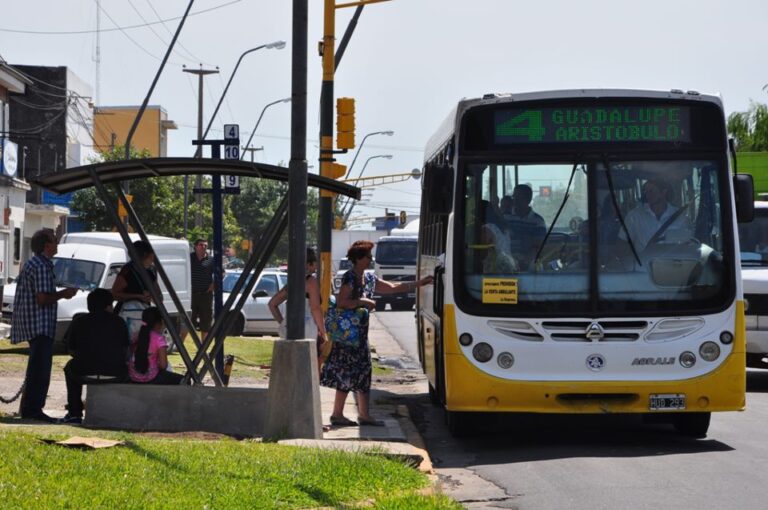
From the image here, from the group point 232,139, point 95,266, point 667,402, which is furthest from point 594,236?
point 95,266

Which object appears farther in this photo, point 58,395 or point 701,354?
point 58,395

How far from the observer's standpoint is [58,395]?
53.0 feet

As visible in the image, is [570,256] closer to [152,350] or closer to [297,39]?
[297,39]

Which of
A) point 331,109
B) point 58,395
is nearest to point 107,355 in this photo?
point 58,395

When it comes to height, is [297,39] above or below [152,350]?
above

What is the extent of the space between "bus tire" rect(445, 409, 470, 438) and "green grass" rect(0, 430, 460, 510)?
8.53ft

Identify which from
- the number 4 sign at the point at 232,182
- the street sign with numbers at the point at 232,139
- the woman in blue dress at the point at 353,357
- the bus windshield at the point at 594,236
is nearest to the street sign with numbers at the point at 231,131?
the street sign with numbers at the point at 232,139

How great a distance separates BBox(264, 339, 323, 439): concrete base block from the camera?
11523mm

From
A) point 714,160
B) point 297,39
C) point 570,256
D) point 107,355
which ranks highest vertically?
point 297,39

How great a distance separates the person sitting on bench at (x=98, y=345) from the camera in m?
13.0

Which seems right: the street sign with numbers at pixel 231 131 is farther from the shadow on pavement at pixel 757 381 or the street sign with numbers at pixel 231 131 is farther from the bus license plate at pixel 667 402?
the shadow on pavement at pixel 757 381

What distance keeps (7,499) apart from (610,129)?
270 inches

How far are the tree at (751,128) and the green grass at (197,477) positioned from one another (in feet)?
149

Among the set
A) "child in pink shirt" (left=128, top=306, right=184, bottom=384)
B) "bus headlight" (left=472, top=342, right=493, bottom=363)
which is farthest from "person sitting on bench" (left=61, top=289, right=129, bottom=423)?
"bus headlight" (left=472, top=342, right=493, bottom=363)
